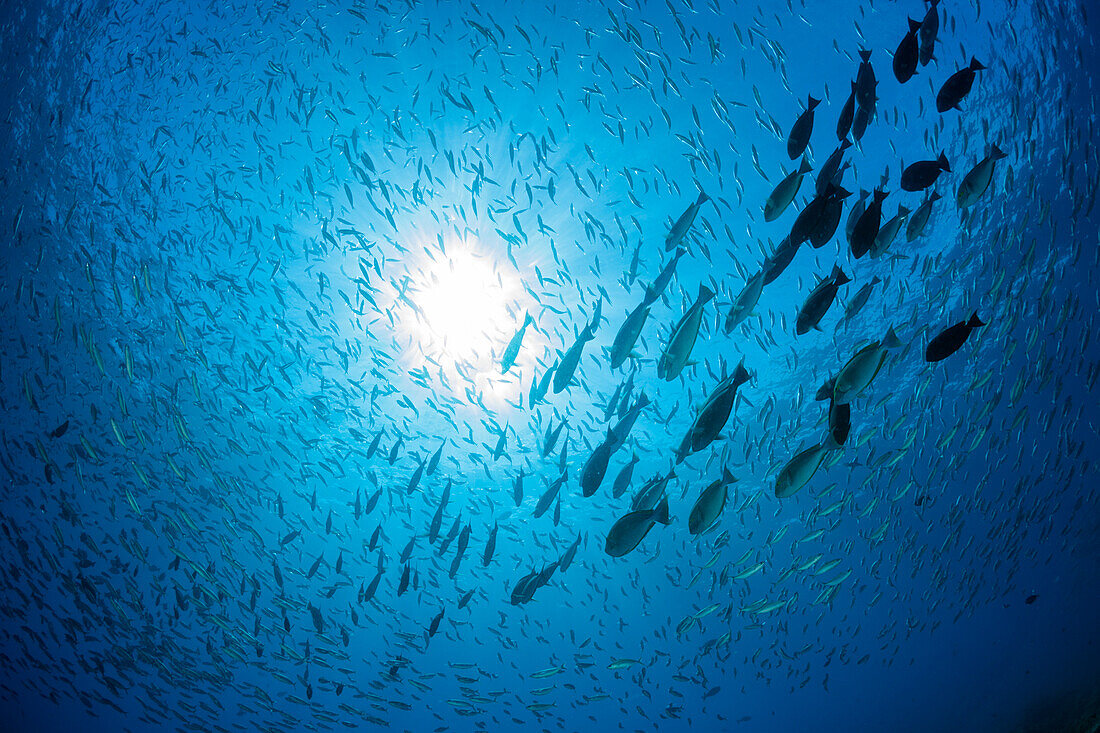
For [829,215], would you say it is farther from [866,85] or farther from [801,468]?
→ [801,468]

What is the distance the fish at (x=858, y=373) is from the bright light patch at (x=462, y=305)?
11.6m

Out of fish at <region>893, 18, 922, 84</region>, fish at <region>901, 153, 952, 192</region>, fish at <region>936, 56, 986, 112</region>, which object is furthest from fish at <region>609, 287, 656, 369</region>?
fish at <region>936, 56, 986, 112</region>

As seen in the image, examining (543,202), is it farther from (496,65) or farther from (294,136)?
(294,136)

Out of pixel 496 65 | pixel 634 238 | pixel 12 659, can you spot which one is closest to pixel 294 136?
pixel 496 65

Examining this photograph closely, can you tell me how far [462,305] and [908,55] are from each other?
12.4 meters

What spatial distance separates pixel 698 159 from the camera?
1055 cm

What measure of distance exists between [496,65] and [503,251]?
464 cm

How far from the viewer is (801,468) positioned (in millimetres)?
2926

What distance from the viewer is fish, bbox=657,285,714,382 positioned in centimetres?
296

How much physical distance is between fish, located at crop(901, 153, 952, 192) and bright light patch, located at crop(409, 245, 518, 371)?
10996 mm

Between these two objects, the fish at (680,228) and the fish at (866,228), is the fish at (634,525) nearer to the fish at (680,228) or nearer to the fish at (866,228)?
the fish at (866,228)

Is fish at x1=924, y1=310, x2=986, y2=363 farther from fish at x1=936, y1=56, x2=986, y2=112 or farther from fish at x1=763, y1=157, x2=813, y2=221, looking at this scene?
fish at x1=936, y1=56, x2=986, y2=112

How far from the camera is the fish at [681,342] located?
2.96m

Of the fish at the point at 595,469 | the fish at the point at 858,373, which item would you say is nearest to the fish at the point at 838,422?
the fish at the point at 858,373
